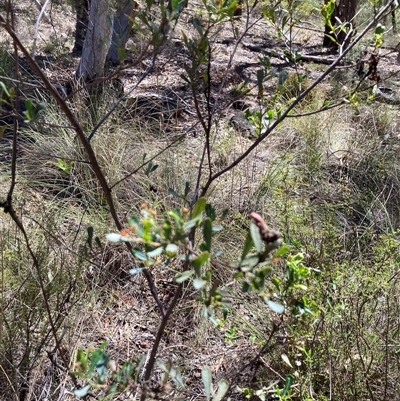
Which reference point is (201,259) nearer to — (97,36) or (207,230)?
(207,230)

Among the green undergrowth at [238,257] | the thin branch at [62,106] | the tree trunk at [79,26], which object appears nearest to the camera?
the thin branch at [62,106]

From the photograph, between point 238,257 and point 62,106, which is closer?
point 62,106

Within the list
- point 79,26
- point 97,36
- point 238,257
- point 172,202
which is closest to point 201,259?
point 238,257

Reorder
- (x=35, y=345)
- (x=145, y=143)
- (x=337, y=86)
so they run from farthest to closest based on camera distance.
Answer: (x=337, y=86) < (x=145, y=143) < (x=35, y=345)

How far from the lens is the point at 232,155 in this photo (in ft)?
12.4

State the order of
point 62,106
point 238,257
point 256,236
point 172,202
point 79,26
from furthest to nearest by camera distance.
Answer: point 79,26 → point 172,202 → point 238,257 → point 62,106 → point 256,236

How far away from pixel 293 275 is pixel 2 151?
10.4 feet

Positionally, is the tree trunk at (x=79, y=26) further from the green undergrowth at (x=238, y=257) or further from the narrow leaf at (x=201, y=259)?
the narrow leaf at (x=201, y=259)

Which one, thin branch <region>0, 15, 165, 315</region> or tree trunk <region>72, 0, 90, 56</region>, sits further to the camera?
tree trunk <region>72, 0, 90, 56</region>

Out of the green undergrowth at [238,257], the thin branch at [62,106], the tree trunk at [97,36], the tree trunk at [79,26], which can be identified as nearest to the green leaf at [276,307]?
the green undergrowth at [238,257]

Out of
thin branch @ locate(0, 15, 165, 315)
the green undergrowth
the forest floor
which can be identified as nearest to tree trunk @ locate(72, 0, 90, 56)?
the forest floor

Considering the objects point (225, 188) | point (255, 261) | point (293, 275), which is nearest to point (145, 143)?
point (225, 188)

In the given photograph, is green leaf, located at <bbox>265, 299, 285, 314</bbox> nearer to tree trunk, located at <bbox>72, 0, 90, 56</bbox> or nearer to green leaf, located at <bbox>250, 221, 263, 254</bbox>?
green leaf, located at <bbox>250, 221, 263, 254</bbox>

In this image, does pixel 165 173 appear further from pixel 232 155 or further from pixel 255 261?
pixel 255 261
